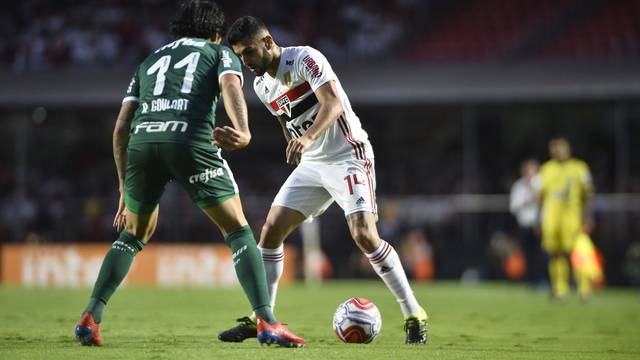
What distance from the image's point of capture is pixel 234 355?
615 centimetres

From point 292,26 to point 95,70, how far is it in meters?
4.92

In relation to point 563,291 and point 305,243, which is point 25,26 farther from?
point 563,291

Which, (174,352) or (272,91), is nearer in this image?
(174,352)

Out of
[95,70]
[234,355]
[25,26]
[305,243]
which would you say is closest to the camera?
[234,355]

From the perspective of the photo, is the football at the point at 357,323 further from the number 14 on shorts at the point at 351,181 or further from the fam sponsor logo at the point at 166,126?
the fam sponsor logo at the point at 166,126

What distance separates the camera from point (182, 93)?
21.0 ft

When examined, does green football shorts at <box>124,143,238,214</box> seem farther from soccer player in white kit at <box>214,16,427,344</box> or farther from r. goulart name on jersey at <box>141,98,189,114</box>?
soccer player in white kit at <box>214,16,427,344</box>

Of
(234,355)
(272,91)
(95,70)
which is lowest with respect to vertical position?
(234,355)

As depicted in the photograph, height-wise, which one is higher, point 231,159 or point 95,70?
point 95,70

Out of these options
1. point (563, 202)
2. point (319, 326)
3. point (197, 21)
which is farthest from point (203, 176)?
point (563, 202)

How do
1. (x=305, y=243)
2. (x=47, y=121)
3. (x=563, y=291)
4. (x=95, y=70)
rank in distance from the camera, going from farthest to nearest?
(x=47, y=121) → (x=95, y=70) → (x=305, y=243) → (x=563, y=291)

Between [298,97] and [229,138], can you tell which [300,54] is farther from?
[229,138]

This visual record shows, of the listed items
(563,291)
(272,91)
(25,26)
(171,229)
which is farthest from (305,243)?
(272,91)

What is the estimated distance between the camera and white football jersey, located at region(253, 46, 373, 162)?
7.35 meters
